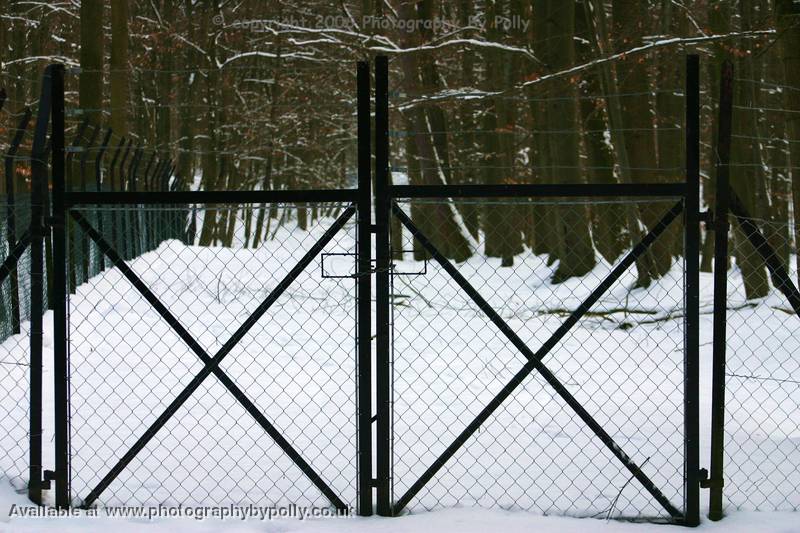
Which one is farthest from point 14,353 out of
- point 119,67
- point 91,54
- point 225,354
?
point 119,67

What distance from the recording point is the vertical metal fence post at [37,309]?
4.85 metres

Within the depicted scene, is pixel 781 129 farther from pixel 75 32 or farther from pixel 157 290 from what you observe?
pixel 75 32

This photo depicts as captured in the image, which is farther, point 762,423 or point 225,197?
point 762,423

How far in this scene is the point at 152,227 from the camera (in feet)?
71.7

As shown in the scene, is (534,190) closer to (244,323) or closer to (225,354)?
(244,323)

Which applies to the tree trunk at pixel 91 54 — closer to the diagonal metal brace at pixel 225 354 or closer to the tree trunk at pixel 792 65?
the tree trunk at pixel 792 65

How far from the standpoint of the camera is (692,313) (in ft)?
15.5

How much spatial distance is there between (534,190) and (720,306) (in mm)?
1111

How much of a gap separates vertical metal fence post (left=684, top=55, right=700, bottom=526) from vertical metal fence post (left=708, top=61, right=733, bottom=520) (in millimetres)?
98

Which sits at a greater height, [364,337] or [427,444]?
[364,337]

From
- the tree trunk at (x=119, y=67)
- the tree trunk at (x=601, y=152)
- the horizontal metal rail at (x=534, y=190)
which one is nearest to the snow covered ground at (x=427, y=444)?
the horizontal metal rail at (x=534, y=190)

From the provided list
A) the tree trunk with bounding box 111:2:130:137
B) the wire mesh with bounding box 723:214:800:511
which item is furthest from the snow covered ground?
the tree trunk with bounding box 111:2:130:137

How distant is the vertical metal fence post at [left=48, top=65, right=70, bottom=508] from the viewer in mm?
4824

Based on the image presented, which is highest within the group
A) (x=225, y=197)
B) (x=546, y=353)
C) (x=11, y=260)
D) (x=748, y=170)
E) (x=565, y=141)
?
(x=565, y=141)
